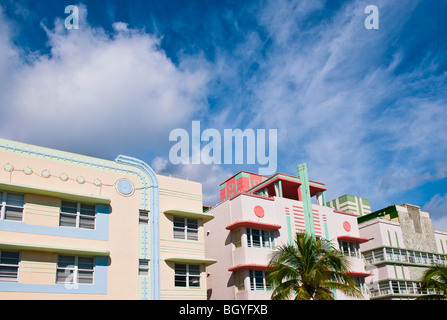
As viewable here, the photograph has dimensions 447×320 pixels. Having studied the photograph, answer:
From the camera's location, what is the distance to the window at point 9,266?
75.6 feet

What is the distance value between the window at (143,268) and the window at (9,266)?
7.07m

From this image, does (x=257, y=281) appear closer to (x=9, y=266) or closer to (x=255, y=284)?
(x=255, y=284)

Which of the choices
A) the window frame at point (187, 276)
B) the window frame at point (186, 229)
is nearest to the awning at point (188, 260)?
the window frame at point (187, 276)

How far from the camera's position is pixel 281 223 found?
3856cm

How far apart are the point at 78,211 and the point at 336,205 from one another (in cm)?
5934

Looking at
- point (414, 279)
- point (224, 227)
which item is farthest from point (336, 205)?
point (224, 227)

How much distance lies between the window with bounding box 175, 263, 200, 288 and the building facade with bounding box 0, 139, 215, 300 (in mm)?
63

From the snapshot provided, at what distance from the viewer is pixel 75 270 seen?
25.1 m

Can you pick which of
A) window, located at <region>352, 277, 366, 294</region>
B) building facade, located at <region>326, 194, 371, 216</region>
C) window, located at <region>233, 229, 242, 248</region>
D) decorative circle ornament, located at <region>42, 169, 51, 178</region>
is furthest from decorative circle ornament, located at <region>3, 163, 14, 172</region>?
building facade, located at <region>326, 194, 371, 216</region>

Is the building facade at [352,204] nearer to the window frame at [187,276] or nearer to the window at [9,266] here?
the window frame at [187,276]

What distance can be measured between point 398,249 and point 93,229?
36.7 m

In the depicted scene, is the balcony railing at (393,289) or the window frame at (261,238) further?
the balcony railing at (393,289)
